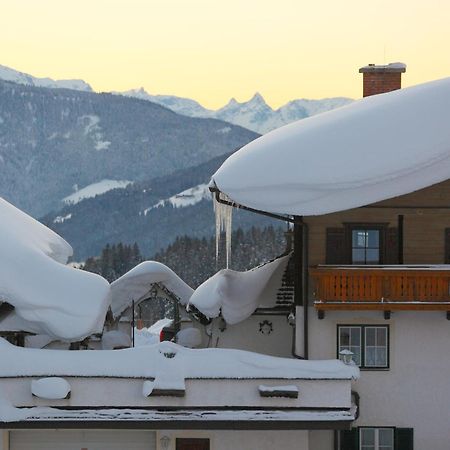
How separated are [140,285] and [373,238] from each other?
1125 cm

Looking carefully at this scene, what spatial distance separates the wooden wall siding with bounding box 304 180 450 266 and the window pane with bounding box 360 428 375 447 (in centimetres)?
401

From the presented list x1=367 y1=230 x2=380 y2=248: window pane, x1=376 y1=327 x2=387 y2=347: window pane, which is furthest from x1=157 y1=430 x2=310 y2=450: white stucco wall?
x1=367 y1=230 x2=380 y2=248: window pane

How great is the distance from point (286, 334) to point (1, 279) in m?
9.46

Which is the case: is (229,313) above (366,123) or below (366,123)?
below

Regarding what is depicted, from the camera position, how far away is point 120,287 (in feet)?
145

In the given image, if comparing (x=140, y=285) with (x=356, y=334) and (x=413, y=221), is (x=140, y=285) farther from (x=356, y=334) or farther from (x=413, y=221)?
(x=413, y=221)

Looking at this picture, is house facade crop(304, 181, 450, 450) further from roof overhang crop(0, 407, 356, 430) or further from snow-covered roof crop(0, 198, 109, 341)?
snow-covered roof crop(0, 198, 109, 341)

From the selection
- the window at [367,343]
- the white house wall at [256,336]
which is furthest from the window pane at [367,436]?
the white house wall at [256,336]

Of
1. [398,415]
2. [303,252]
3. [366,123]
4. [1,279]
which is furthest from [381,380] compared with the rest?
[1,279]

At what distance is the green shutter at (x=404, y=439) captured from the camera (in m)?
34.3

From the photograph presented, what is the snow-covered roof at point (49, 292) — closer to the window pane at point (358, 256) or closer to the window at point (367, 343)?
the window at point (367, 343)

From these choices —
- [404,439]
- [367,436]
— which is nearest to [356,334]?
[367,436]

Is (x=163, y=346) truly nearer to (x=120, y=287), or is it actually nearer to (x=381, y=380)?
(x=381, y=380)

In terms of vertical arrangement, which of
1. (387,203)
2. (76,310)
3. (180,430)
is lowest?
(180,430)
